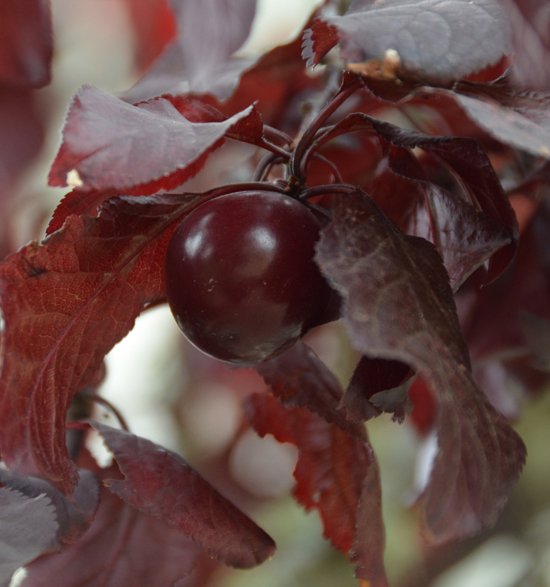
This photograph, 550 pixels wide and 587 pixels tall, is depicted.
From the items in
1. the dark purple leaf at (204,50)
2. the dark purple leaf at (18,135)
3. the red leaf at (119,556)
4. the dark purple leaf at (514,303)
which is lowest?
the dark purple leaf at (514,303)

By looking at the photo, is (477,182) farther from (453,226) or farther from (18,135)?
(18,135)

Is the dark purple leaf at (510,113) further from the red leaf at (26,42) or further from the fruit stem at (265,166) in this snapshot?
the red leaf at (26,42)

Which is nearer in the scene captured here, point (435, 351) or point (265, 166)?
point (435, 351)

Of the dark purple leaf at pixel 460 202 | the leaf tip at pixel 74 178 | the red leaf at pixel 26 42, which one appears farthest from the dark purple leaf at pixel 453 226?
the red leaf at pixel 26 42

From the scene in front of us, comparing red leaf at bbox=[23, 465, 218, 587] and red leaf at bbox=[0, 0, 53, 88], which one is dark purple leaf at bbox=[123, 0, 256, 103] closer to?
red leaf at bbox=[0, 0, 53, 88]

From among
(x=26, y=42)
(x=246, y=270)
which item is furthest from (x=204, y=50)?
(x=246, y=270)

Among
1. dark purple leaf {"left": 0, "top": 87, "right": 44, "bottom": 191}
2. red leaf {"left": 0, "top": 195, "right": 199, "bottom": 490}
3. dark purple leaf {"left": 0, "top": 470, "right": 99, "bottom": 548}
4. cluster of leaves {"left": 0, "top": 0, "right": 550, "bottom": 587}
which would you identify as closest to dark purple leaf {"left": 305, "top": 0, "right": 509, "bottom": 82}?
cluster of leaves {"left": 0, "top": 0, "right": 550, "bottom": 587}
